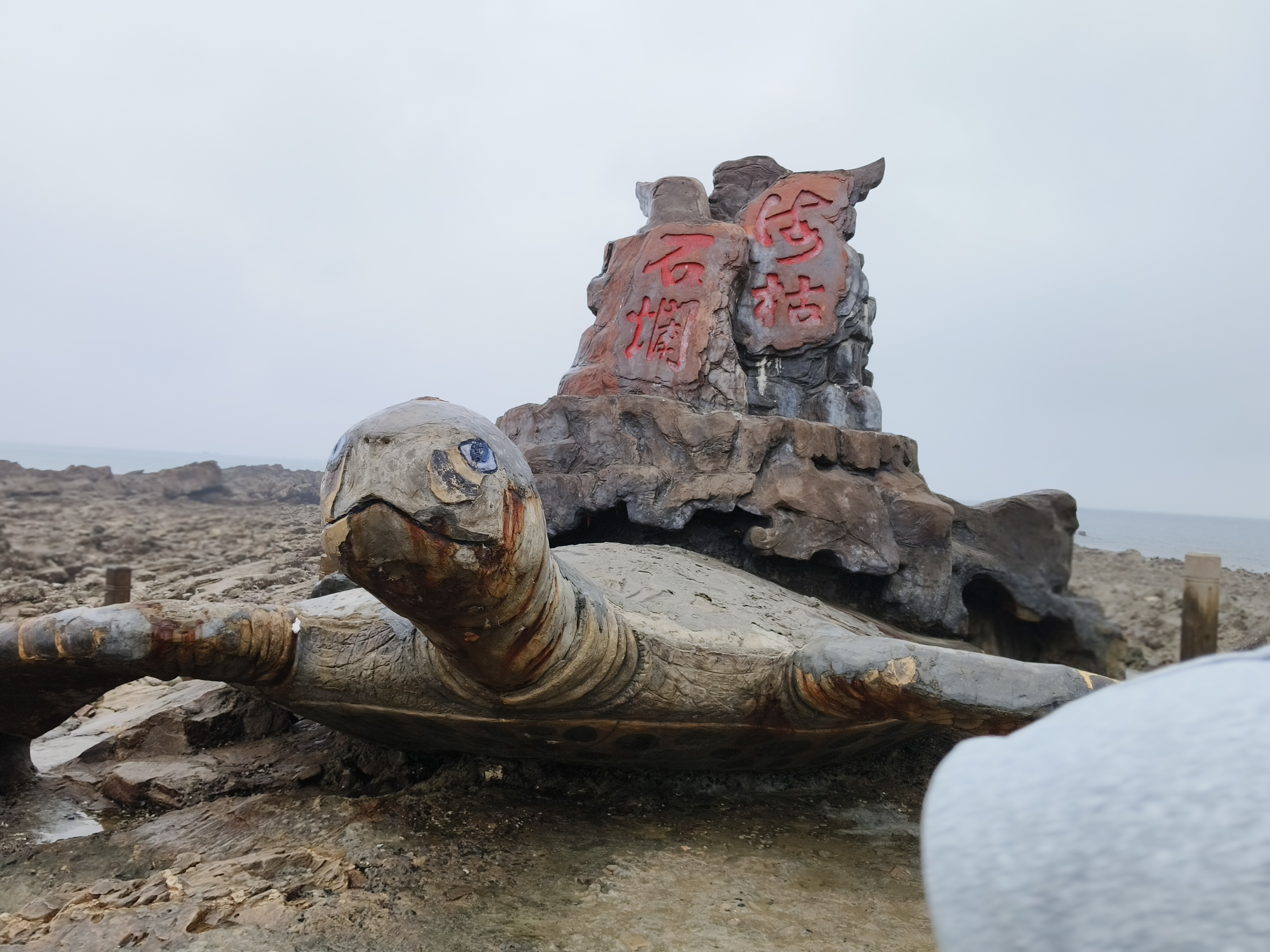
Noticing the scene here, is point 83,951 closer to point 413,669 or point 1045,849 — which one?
point 413,669

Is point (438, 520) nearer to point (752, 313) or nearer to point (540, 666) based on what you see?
point (540, 666)

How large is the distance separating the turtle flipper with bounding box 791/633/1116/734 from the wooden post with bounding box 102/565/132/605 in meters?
5.45

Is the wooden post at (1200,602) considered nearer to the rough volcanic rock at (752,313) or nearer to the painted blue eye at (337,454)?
the rough volcanic rock at (752,313)

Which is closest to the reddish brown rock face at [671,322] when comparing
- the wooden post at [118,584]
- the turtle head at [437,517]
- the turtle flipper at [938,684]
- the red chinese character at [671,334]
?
the red chinese character at [671,334]

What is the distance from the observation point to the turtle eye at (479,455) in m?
1.71

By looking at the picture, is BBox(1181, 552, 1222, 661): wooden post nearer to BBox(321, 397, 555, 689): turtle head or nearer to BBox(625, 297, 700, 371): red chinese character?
BBox(625, 297, 700, 371): red chinese character

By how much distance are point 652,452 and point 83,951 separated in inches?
99.7

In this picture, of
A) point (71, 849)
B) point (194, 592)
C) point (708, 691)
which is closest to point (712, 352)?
point (708, 691)

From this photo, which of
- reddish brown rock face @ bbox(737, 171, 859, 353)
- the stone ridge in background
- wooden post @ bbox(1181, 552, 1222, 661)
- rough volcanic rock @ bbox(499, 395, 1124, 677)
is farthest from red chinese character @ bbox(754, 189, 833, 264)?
wooden post @ bbox(1181, 552, 1222, 661)

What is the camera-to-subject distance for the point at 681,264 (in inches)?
181

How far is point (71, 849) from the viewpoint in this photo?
245cm

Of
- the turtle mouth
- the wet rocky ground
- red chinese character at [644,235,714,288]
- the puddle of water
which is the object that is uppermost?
red chinese character at [644,235,714,288]

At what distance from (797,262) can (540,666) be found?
3.24m

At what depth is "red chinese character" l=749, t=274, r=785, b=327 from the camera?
4633 millimetres
